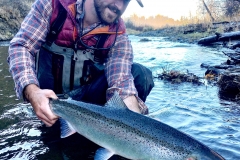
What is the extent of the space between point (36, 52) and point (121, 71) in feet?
3.13

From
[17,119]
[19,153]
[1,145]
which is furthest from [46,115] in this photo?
[17,119]

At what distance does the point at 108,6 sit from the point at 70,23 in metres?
0.46

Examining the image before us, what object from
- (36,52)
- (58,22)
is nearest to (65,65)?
(36,52)

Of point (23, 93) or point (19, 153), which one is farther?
point (19, 153)

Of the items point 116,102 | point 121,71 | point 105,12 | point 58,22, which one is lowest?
point 116,102

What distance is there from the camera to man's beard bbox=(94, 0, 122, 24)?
326 centimetres

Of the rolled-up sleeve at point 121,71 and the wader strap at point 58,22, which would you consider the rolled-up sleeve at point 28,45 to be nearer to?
the wader strap at point 58,22

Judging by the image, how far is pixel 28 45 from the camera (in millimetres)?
3107

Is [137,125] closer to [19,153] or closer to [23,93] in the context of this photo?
[23,93]

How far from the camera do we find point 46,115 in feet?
8.10

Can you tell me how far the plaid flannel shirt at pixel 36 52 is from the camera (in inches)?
112

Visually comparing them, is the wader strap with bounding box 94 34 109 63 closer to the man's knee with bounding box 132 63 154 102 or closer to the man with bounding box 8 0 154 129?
the man with bounding box 8 0 154 129

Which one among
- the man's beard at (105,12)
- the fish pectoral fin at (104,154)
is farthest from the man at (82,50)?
the fish pectoral fin at (104,154)

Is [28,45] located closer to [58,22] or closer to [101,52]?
[58,22]
